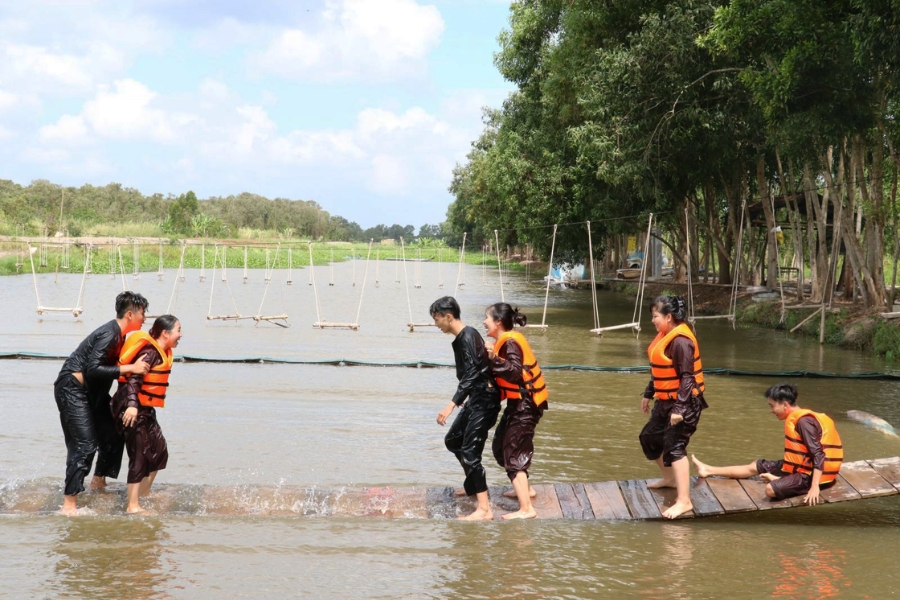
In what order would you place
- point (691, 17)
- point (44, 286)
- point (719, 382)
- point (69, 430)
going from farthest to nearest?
point (44, 286)
point (691, 17)
point (719, 382)
point (69, 430)

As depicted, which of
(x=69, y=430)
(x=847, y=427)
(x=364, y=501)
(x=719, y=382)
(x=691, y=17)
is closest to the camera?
(x=69, y=430)

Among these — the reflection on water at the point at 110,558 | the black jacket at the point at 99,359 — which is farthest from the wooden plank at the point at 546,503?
the black jacket at the point at 99,359

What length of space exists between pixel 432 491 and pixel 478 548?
1.17 metres

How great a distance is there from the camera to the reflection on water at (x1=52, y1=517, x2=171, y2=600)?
233 inches

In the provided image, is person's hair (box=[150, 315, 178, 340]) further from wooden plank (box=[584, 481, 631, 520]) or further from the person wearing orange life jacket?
the person wearing orange life jacket

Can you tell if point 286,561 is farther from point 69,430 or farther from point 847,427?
point 847,427

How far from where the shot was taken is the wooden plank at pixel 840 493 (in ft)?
23.6

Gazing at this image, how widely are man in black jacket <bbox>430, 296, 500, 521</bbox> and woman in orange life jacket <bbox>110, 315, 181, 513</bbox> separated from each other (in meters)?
2.14

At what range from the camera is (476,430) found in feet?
23.6

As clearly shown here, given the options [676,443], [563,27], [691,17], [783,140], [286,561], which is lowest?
[286,561]

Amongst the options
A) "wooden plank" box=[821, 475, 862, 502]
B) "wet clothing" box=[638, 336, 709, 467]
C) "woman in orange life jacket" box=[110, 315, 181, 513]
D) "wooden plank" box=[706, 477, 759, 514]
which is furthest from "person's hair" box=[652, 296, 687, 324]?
"woman in orange life jacket" box=[110, 315, 181, 513]

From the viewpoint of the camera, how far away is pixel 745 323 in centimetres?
2680

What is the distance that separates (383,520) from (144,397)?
2132 mm

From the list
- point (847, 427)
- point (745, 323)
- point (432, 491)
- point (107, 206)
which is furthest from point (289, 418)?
point (107, 206)
